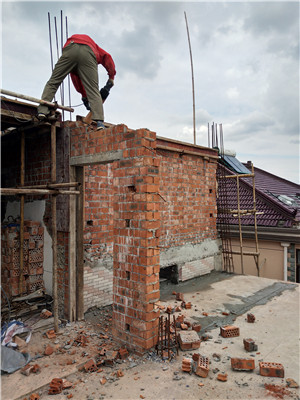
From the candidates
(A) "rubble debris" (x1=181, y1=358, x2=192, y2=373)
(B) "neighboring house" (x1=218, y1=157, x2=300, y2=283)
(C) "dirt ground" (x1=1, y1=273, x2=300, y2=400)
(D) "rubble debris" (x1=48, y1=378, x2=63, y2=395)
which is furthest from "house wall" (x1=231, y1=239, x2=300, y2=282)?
(D) "rubble debris" (x1=48, y1=378, x2=63, y2=395)

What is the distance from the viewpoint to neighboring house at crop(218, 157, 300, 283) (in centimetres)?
990

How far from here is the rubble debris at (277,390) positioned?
9.68 feet

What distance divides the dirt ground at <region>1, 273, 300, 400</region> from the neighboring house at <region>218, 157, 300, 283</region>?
4.60 meters

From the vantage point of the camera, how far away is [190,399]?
2900 millimetres

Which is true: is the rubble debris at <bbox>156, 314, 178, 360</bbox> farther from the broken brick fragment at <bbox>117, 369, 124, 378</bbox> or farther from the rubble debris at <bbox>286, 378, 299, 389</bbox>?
the rubble debris at <bbox>286, 378, 299, 389</bbox>

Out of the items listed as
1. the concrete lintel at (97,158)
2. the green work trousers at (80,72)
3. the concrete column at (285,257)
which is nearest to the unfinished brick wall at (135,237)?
the concrete lintel at (97,158)

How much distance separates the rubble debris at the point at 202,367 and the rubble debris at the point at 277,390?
657 mm

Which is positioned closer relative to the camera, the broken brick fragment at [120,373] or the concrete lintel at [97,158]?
the broken brick fragment at [120,373]

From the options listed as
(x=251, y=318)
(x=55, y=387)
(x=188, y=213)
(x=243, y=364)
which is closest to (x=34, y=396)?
(x=55, y=387)

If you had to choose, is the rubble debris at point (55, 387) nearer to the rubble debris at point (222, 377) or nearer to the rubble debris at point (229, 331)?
the rubble debris at point (222, 377)

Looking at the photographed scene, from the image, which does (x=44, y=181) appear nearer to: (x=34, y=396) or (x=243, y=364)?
(x=34, y=396)

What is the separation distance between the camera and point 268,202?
11.4m

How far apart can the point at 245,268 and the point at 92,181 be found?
8136 millimetres

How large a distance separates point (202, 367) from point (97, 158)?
10.4 feet
